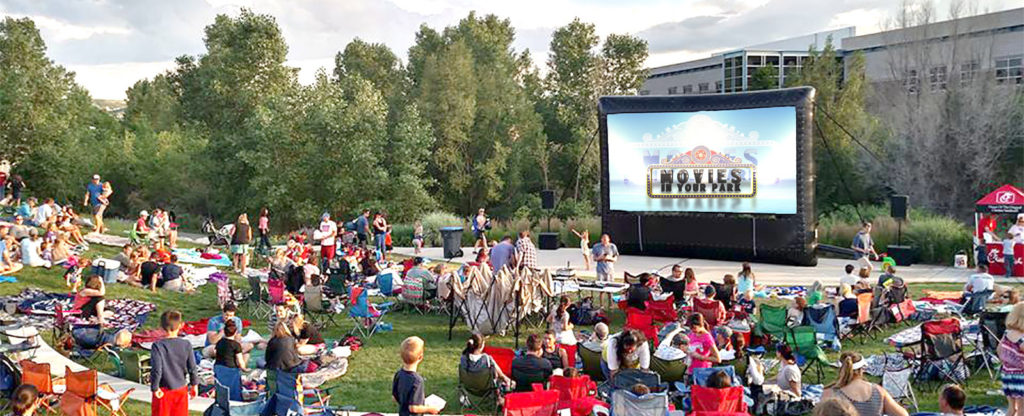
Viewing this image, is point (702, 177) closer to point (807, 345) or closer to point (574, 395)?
point (807, 345)

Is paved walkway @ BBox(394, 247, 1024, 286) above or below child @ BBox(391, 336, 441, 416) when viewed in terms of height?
below

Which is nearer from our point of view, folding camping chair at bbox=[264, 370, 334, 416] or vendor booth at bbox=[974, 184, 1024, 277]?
folding camping chair at bbox=[264, 370, 334, 416]

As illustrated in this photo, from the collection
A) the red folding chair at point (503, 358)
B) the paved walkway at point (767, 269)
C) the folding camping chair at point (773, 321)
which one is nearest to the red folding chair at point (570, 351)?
the red folding chair at point (503, 358)

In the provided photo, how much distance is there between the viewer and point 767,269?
63.5 feet

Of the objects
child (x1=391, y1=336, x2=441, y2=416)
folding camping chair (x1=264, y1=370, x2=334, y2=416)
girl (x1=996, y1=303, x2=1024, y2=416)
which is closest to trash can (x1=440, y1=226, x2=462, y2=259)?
folding camping chair (x1=264, y1=370, x2=334, y2=416)

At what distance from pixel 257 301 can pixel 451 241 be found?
8.71 meters

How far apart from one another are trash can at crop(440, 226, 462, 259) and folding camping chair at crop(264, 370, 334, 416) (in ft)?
43.2

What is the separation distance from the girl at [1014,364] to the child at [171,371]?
7.21 m

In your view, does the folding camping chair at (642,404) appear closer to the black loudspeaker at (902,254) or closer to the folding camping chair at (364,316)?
the folding camping chair at (364,316)

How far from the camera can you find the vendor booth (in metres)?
17.4

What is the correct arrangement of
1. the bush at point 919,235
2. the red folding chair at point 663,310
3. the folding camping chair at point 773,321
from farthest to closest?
1. the bush at point 919,235
2. the red folding chair at point 663,310
3. the folding camping chair at point 773,321

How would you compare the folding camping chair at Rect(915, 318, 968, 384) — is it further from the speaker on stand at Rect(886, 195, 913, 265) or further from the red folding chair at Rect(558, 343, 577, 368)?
the speaker on stand at Rect(886, 195, 913, 265)

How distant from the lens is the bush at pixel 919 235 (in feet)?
68.0

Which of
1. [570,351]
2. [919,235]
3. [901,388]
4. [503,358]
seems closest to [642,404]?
[503,358]
